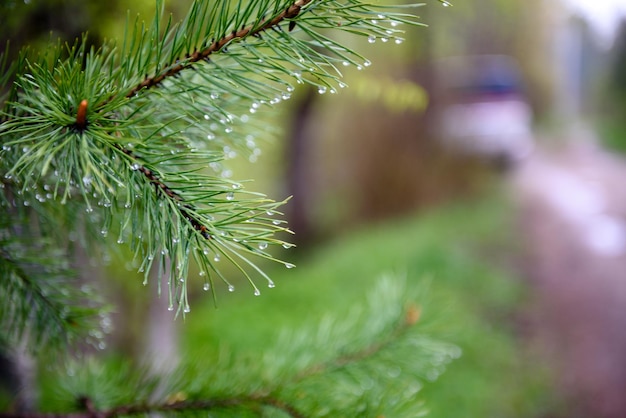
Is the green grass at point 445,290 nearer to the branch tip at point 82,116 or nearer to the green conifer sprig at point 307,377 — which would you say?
the green conifer sprig at point 307,377

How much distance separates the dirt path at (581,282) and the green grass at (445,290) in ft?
0.93

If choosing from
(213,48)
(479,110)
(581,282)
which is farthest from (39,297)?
(479,110)

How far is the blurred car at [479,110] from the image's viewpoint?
997 centimetres

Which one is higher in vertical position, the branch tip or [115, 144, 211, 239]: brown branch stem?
the branch tip

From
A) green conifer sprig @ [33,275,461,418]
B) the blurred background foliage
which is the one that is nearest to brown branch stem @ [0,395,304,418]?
green conifer sprig @ [33,275,461,418]

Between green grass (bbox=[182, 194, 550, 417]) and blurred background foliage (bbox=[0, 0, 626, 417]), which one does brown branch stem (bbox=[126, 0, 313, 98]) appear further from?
green grass (bbox=[182, 194, 550, 417])

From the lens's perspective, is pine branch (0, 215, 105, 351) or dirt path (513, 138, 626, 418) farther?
dirt path (513, 138, 626, 418)

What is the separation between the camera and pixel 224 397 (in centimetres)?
106

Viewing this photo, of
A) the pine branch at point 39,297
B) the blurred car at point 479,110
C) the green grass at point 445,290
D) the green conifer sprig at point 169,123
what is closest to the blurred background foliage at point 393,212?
the green grass at point 445,290

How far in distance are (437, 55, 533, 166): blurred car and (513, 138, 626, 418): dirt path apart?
122cm

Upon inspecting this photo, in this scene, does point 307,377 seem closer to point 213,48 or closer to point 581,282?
point 213,48

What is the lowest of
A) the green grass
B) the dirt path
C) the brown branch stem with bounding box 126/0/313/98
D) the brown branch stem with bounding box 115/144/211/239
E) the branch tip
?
the green grass

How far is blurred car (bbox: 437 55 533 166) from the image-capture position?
9969 millimetres

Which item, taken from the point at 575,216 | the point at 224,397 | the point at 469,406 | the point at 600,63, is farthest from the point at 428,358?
the point at 600,63
